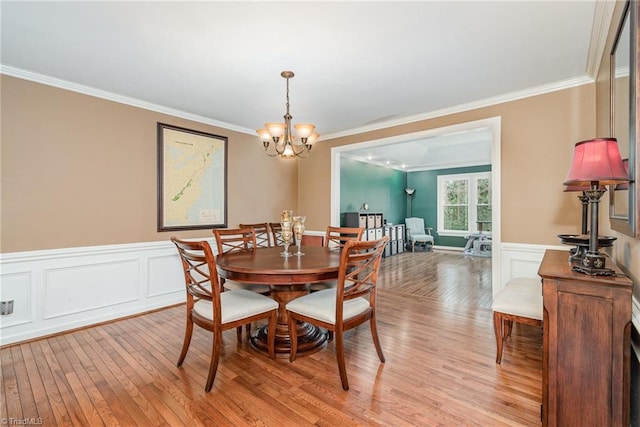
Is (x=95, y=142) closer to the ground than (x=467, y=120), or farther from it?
closer to the ground

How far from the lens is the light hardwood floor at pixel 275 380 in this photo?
170 cm

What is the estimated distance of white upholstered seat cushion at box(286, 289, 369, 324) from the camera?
6.77 feet

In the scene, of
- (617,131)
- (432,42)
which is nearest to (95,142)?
(432,42)

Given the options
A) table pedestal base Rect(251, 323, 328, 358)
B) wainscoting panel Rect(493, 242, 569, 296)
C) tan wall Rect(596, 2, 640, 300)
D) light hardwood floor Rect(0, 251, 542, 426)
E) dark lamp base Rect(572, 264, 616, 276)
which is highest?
tan wall Rect(596, 2, 640, 300)

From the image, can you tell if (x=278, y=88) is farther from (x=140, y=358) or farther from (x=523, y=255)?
(x=523, y=255)

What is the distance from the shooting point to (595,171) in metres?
1.38

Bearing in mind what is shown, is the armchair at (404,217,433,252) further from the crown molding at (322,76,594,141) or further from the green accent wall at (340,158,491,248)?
the crown molding at (322,76,594,141)

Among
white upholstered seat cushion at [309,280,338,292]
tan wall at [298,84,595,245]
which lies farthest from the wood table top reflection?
tan wall at [298,84,595,245]

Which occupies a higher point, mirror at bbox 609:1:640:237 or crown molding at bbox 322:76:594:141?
crown molding at bbox 322:76:594:141

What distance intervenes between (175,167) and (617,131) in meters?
4.14

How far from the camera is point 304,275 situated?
6.82ft

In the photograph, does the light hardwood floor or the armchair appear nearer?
the light hardwood floor

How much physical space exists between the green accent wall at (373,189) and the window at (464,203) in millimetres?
1159

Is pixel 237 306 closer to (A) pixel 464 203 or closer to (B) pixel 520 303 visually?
(B) pixel 520 303
